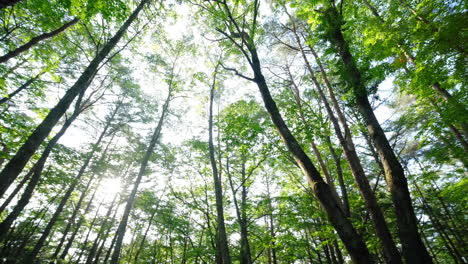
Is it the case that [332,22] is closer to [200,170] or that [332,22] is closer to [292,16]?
[292,16]

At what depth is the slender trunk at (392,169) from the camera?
2969 millimetres

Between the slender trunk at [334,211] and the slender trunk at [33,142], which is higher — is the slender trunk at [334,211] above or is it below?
below

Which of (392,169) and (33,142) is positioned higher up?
(33,142)

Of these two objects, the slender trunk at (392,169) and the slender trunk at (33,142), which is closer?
the slender trunk at (392,169)

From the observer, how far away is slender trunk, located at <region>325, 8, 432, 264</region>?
2969 mm

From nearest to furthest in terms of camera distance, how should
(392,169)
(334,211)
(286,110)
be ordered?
(334,211)
(392,169)
(286,110)

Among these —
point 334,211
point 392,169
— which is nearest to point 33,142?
point 334,211

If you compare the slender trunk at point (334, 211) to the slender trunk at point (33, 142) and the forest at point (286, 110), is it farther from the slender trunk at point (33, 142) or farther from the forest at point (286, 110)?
the slender trunk at point (33, 142)

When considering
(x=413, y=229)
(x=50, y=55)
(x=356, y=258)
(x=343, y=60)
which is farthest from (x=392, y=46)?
(x=50, y=55)

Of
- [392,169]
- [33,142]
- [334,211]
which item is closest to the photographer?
[334,211]

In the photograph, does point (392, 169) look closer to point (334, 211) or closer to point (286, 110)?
point (334, 211)

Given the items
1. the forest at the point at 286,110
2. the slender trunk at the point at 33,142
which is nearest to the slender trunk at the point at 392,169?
the forest at the point at 286,110

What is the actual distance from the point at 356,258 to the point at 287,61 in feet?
38.0

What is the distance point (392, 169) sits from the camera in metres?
3.49
